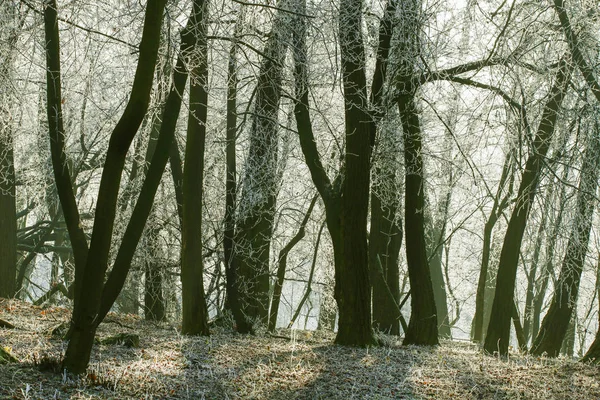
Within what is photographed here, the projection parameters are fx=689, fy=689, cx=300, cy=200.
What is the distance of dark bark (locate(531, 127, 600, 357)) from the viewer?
7969 mm

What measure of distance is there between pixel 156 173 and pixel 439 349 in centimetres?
452

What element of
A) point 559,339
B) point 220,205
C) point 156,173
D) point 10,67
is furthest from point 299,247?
point 156,173

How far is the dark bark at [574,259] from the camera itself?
7.97 metres

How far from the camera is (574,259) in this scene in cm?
918

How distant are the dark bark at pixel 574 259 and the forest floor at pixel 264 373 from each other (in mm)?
1792

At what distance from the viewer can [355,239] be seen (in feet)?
24.9

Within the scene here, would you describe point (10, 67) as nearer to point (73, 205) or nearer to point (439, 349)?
point (73, 205)

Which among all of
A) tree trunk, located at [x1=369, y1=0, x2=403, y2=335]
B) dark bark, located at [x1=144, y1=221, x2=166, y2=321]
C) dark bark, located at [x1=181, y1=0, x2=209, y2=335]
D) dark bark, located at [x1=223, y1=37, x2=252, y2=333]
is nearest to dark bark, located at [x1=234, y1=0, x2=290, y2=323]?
dark bark, located at [x1=223, y1=37, x2=252, y2=333]

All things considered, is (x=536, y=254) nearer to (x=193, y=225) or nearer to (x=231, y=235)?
(x=231, y=235)

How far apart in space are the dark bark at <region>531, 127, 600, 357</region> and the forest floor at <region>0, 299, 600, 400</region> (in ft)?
5.88

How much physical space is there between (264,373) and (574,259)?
5231mm

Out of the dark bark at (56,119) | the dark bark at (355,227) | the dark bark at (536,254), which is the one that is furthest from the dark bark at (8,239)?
the dark bark at (536,254)

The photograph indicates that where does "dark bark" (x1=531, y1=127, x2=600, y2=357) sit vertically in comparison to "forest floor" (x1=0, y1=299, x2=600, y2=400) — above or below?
above

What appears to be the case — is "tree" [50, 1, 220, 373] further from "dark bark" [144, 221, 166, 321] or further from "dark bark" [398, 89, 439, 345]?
"dark bark" [144, 221, 166, 321]
